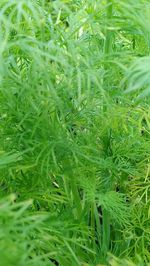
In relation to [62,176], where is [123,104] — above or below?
above

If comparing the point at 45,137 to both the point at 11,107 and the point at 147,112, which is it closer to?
the point at 11,107

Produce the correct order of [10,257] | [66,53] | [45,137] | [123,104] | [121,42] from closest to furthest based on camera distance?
1. [10,257]
2. [66,53]
3. [45,137]
4. [123,104]
5. [121,42]

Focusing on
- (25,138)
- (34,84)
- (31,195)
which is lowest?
(31,195)

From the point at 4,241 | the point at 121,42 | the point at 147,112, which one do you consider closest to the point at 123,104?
Result: the point at 147,112

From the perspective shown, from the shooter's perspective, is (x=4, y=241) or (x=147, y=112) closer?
(x=4, y=241)

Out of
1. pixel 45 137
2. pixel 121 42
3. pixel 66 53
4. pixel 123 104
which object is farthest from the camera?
pixel 121 42

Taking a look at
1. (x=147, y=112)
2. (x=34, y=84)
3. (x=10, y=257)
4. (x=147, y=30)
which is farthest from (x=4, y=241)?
(x=147, y=112)

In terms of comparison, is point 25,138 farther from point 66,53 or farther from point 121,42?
point 121,42
